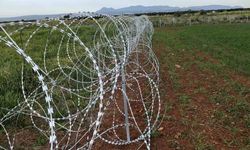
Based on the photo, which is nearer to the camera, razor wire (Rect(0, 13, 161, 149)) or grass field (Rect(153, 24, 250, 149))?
razor wire (Rect(0, 13, 161, 149))

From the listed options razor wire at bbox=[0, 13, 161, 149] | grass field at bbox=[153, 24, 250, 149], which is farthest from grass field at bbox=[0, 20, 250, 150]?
razor wire at bbox=[0, 13, 161, 149]

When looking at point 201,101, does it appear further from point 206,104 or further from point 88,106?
point 88,106

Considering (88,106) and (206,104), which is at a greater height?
(88,106)

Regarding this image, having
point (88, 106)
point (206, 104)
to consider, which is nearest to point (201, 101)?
point (206, 104)

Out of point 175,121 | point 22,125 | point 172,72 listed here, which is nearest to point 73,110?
point 22,125

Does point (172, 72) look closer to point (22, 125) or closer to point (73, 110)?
point (73, 110)

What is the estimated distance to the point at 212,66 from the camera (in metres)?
13.4

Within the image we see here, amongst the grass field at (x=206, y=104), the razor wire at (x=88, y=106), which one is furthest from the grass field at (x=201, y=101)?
the razor wire at (x=88, y=106)

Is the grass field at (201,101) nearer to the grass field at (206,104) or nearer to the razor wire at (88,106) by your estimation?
the grass field at (206,104)

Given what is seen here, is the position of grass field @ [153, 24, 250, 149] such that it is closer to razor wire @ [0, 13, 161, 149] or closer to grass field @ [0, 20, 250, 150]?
grass field @ [0, 20, 250, 150]

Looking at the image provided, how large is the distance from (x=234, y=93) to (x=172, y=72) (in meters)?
3.43

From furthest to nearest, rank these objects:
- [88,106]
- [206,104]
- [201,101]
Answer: [201,101]
[206,104]
[88,106]

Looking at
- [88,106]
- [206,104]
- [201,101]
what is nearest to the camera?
[88,106]

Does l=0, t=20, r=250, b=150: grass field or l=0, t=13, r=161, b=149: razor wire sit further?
l=0, t=20, r=250, b=150: grass field
